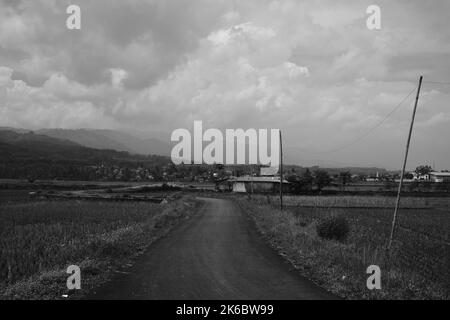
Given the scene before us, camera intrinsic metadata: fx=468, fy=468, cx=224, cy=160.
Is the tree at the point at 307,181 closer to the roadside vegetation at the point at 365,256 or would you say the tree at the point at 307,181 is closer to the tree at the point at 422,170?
the roadside vegetation at the point at 365,256

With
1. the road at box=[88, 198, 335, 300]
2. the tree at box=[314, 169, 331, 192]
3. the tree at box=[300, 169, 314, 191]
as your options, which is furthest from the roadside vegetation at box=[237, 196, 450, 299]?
the tree at box=[314, 169, 331, 192]

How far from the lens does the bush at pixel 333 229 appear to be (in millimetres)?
21938

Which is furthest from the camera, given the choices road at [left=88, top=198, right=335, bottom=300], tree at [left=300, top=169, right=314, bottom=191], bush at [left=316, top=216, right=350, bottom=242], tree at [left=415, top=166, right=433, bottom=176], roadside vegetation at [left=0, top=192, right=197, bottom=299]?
tree at [left=415, top=166, right=433, bottom=176]

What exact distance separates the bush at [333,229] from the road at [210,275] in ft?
13.4

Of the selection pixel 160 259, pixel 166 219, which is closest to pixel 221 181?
pixel 166 219

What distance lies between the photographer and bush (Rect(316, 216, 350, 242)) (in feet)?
72.0

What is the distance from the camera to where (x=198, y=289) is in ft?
33.7

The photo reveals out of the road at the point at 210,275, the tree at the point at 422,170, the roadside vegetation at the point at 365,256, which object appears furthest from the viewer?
the tree at the point at 422,170

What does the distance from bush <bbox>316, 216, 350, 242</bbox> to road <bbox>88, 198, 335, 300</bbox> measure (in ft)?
13.4

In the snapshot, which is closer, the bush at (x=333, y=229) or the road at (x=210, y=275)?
the road at (x=210, y=275)

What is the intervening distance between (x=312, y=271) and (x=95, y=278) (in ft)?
18.6

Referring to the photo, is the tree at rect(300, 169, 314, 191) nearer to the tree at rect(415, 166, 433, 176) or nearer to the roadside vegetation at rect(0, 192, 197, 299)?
the roadside vegetation at rect(0, 192, 197, 299)

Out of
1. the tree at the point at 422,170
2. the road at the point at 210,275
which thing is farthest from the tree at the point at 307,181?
the tree at the point at 422,170
